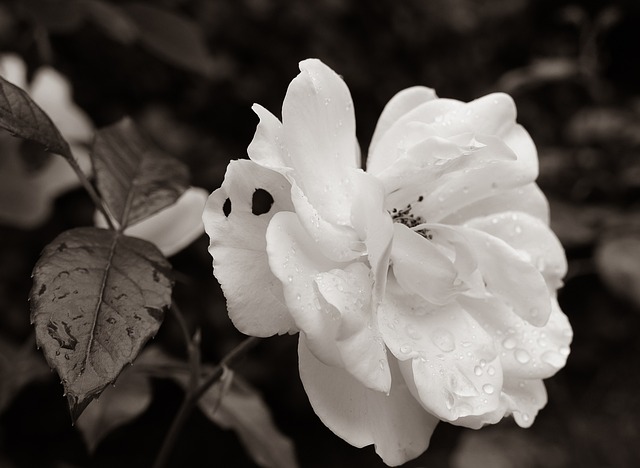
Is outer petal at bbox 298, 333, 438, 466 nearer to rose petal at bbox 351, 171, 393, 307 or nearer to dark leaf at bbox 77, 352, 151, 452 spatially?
rose petal at bbox 351, 171, 393, 307

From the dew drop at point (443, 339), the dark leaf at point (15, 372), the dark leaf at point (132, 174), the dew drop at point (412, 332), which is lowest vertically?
the dark leaf at point (15, 372)

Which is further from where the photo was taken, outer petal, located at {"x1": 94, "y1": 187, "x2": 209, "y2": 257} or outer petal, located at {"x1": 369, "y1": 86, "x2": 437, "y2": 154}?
outer petal, located at {"x1": 94, "y1": 187, "x2": 209, "y2": 257}

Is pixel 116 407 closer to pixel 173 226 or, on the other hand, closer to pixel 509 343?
pixel 173 226

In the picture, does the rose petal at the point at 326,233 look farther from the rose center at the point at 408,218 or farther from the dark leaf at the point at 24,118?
the dark leaf at the point at 24,118

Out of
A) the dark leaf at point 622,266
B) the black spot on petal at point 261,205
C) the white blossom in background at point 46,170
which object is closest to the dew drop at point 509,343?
the black spot on petal at point 261,205

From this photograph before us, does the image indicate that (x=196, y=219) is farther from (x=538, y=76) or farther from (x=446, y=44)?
(x=446, y=44)

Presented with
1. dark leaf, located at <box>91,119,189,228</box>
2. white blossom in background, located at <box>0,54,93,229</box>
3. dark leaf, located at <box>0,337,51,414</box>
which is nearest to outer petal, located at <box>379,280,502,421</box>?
dark leaf, located at <box>91,119,189,228</box>
